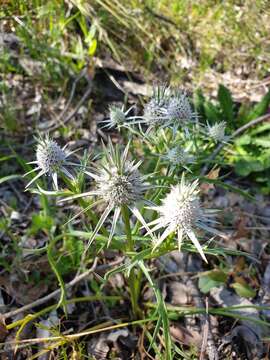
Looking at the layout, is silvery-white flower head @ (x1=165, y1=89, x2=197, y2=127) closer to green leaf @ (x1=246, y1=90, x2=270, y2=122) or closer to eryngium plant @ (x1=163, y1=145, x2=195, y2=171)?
eryngium plant @ (x1=163, y1=145, x2=195, y2=171)

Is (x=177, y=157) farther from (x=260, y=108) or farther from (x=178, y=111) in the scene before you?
(x=260, y=108)

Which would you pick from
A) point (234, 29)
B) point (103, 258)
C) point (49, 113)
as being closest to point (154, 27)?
point (234, 29)

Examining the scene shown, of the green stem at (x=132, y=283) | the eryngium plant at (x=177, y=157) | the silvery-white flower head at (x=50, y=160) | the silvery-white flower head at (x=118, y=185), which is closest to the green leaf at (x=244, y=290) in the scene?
the green stem at (x=132, y=283)

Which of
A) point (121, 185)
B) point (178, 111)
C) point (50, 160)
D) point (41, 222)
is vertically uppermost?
point (178, 111)

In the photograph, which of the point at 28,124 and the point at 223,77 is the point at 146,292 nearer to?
the point at 28,124

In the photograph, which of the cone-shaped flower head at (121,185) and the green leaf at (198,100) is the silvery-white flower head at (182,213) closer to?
the cone-shaped flower head at (121,185)

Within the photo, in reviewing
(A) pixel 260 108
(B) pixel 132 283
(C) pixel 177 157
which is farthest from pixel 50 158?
(A) pixel 260 108
